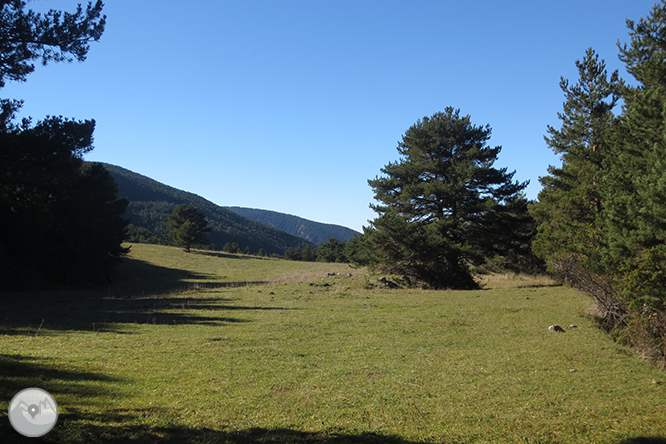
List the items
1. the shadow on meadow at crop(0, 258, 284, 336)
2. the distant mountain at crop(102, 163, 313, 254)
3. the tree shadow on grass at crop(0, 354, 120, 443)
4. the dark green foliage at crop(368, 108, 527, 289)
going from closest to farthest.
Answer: the tree shadow on grass at crop(0, 354, 120, 443) < the shadow on meadow at crop(0, 258, 284, 336) < the dark green foliage at crop(368, 108, 527, 289) < the distant mountain at crop(102, 163, 313, 254)

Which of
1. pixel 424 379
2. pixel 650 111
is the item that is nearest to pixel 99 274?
pixel 424 379

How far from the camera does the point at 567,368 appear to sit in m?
8.27

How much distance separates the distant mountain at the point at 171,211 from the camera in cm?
12731

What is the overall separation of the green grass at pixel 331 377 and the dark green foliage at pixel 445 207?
11193 millimetres

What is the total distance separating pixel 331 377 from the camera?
7.56 metres

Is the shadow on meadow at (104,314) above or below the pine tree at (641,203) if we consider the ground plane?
below

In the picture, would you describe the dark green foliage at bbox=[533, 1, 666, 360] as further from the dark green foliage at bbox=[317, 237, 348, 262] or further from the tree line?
the dark green foliage at bbox=[317, 237, 348, 262]

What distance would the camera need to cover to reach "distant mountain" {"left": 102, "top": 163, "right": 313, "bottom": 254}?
12731 cm

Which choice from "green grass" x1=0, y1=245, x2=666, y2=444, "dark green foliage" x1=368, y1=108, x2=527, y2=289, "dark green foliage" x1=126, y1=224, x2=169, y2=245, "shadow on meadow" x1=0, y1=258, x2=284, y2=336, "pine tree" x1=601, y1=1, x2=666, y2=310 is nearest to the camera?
"green grass" x1=0, y1=245, x2=666, y2=444

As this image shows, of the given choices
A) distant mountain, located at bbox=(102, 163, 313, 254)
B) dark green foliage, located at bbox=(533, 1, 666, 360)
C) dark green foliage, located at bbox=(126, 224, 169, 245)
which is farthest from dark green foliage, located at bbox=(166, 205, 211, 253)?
dark green foliage, located at bbox=(533, 1, 666, 360)

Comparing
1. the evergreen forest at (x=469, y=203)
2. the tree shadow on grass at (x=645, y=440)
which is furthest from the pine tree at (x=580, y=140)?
the tree shadow on grass at (x=645, y=440)

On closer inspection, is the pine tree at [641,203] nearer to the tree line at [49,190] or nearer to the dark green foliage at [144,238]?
the tree line at [49,190]

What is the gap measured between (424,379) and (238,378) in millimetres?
3645

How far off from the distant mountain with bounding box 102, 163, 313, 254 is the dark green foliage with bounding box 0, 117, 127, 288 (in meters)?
87.8
